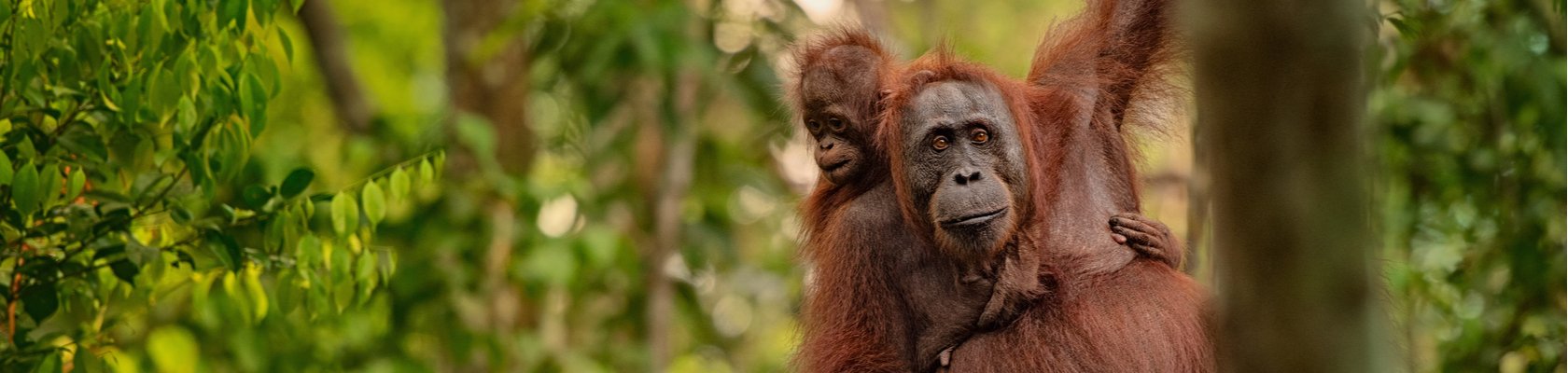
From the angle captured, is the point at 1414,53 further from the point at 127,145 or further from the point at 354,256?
the point at 127,145

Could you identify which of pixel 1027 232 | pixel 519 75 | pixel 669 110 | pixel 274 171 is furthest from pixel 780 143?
pixel 1027 232

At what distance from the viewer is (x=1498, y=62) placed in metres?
4.66

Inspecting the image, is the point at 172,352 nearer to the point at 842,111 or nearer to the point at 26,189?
the point at 26,189

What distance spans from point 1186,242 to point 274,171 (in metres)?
3.31

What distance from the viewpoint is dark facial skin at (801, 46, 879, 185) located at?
3957mm

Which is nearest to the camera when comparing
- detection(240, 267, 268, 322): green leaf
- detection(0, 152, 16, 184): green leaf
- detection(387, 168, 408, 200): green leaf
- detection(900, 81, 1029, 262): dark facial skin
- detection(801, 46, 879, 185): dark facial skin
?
detection(0, 152, 16, 184): green leaf

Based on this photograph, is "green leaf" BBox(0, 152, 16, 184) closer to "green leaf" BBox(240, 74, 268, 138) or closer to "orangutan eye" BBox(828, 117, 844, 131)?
"green leaf" BBox(240, 74, 268, 138)

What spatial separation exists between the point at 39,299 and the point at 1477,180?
14.3 ft

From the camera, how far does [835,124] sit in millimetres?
4062

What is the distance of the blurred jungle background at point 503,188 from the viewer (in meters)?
3.33

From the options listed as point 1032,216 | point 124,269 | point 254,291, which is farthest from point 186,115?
point 1032,216

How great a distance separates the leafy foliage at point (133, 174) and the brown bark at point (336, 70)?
494cm

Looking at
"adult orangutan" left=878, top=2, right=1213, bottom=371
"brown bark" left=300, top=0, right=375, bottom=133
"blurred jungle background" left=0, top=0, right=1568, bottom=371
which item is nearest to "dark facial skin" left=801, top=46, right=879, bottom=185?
"adult orangutan" left=878, top=2, right=1213, bottom=371

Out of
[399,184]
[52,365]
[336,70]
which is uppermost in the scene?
[399,184]
